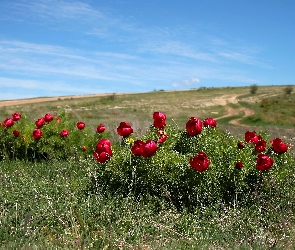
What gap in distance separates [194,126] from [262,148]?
1.13 meters

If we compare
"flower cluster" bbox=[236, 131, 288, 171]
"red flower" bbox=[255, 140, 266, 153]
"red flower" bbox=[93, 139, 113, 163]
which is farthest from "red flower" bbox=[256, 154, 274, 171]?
"red flower" bbox=[93, 139, 113, 163]

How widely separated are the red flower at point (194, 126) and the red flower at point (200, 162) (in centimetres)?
60

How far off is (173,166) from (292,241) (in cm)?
177

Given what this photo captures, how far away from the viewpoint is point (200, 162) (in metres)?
5.11

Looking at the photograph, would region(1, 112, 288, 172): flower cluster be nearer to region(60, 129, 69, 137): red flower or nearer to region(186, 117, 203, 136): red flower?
region(186, 117, 203, 136): red flower

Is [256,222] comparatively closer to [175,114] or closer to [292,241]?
[292,241]

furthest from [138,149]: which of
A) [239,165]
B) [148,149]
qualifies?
[239,165]

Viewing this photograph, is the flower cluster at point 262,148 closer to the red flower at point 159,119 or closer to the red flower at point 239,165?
the red flower at point 239,165

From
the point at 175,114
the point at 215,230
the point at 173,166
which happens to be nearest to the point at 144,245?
the point at 215,230

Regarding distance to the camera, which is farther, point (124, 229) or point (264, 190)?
point (264, 190)

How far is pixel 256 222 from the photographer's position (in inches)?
202

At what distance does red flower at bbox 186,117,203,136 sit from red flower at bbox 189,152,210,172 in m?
0.60

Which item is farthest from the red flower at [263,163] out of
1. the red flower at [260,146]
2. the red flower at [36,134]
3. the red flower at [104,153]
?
the red flower at [36,134]

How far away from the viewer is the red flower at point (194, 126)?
18.4ft
